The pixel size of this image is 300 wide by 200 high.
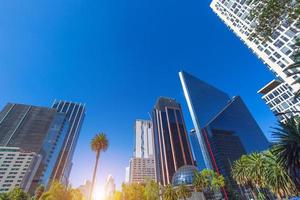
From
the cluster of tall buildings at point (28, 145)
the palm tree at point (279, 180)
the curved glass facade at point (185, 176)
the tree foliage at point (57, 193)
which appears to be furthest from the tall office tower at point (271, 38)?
the cluster of tall buildings at point (28, 145)

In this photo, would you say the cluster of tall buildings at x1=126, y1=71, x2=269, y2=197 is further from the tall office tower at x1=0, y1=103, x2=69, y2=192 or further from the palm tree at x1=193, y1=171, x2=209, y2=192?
the tall office tower at x1=0, y1=103, x2=69, y2=192

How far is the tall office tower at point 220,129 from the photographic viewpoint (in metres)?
144

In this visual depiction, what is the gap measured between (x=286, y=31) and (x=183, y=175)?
80.5m

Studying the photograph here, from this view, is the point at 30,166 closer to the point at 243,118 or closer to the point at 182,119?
the point at 182,119

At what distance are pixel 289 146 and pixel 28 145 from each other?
604 feet

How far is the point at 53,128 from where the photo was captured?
183750 mm

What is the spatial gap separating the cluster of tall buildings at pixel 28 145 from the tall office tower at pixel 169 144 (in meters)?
87.5

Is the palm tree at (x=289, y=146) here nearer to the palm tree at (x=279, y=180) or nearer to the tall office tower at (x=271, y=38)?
the palm tree at (x=279, y=180)

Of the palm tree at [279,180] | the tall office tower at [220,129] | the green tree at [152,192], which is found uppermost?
the tall office tower at [220,129]

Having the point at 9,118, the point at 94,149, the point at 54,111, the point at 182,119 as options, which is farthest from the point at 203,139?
the point at 9,118

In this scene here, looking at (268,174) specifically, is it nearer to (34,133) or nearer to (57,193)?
(57,193)

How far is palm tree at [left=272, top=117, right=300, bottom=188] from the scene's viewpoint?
78.2ft

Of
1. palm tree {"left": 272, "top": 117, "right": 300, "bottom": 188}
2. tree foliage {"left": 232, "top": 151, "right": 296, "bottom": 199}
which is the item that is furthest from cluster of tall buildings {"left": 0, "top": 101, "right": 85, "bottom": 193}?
palm tree {"left": 272, "top": 117, "right": 300, "bottom": 188}

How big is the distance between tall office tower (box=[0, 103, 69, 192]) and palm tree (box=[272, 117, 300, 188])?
17603cm
